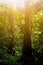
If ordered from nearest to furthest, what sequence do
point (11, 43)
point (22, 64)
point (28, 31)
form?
point (22, 64) < point (28, 31) < point (11, 43)

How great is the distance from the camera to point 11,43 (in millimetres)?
12867

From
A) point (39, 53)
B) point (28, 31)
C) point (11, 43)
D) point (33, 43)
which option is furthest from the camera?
point (11, 43)

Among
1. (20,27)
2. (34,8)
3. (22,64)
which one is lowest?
(22,64)

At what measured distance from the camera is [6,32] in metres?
13.5

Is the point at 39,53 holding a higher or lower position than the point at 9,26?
lower

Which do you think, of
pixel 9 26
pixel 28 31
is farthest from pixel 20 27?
pixel 28 31

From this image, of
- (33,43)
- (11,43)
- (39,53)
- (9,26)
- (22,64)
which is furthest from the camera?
(9,26)

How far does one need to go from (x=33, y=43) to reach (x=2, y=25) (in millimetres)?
2811

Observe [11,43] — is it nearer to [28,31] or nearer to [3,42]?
[3,42]

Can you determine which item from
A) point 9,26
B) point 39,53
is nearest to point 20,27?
point 9,26

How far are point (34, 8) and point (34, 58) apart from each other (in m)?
3.61

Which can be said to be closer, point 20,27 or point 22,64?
point 22,64

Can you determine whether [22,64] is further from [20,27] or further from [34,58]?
[20,27]

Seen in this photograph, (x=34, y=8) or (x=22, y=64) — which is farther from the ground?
(x=34, y=8)
